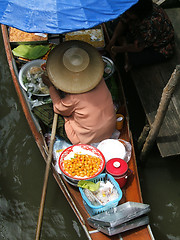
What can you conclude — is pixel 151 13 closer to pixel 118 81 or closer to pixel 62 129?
pixel 118 81

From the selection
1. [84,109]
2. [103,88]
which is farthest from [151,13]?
[84,109]

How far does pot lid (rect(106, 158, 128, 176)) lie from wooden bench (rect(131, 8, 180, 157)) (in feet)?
2.42

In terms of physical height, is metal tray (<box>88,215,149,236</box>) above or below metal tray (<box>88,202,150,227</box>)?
below

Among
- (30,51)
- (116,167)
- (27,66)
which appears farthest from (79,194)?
(30,51)

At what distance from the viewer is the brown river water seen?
4.48 m

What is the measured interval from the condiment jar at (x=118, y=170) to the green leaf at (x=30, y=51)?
245 centimetres

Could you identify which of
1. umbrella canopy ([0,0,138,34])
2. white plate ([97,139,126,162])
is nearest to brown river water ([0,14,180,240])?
white plate ([97,139,126,162])

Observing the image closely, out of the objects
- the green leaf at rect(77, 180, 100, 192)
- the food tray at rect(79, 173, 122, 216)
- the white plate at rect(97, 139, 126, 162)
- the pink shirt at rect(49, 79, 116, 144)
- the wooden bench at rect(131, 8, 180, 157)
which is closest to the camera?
the food tray at rect(79, 173, 122, 216)

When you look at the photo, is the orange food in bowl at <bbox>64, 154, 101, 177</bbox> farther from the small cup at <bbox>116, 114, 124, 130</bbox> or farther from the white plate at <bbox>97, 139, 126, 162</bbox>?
the small cup at <bbox>116, 114, 124, 130</bbox>

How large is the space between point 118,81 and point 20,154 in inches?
87.8

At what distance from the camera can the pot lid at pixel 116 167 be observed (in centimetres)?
364

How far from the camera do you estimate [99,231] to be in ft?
11.5

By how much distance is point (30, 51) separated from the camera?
505cm

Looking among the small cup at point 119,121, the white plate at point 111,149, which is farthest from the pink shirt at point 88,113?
the small cup at point 119,121
